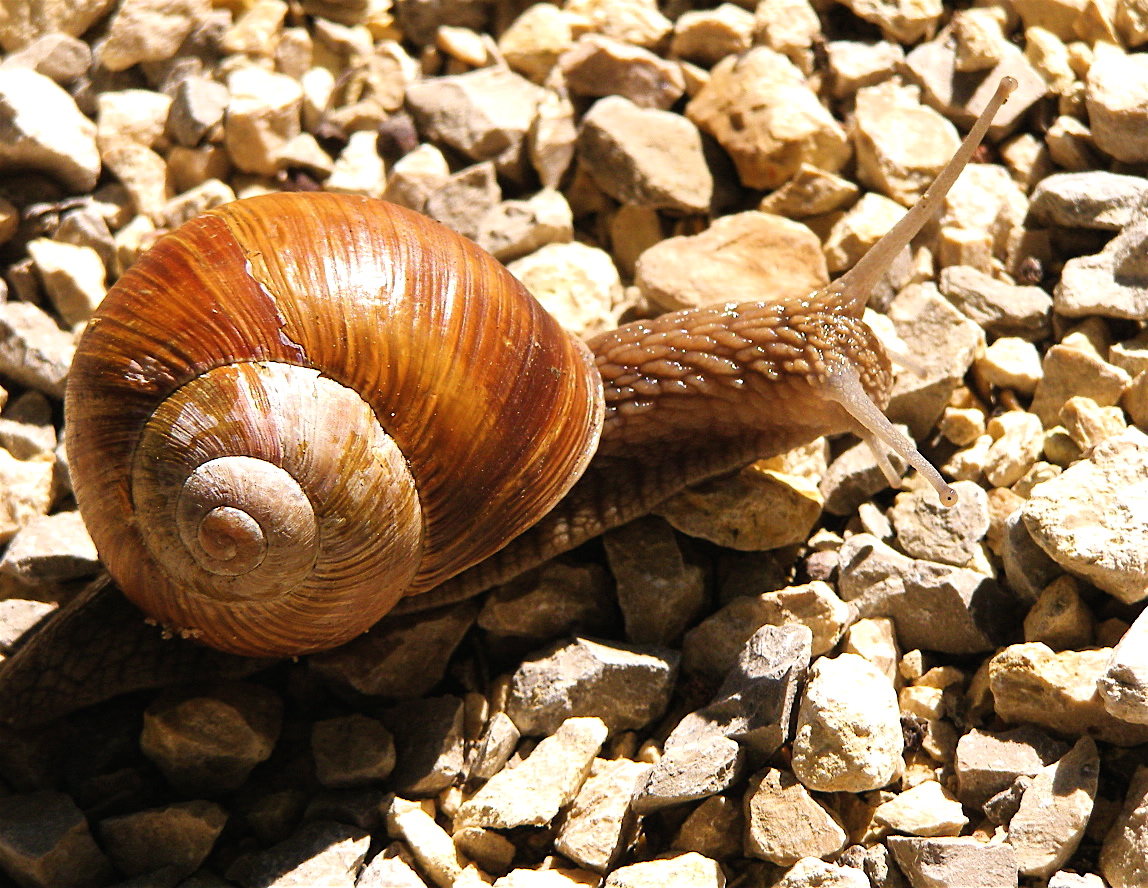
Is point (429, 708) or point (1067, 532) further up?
point (1067, 532)

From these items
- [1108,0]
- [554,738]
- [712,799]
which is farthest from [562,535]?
[1108,0]

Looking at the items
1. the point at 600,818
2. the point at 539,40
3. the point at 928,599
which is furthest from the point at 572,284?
the point at 600,818

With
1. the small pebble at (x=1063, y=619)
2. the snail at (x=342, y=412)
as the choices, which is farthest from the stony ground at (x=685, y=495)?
the snail at (x=342, y=412)

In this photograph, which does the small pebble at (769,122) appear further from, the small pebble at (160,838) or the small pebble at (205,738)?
the small pebble at (160,838)

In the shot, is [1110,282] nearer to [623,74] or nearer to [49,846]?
[623,74]

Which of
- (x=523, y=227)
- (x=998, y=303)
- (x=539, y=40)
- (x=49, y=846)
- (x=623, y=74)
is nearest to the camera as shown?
(x=49, y=846)

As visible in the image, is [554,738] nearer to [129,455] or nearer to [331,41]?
[129,455]

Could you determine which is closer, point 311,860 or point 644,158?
point 311,860

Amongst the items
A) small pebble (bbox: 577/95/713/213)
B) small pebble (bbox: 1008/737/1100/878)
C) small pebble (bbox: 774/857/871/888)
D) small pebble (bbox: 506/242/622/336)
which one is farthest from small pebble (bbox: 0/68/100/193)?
small pebble (bbox: 1008/737/1100/878)
